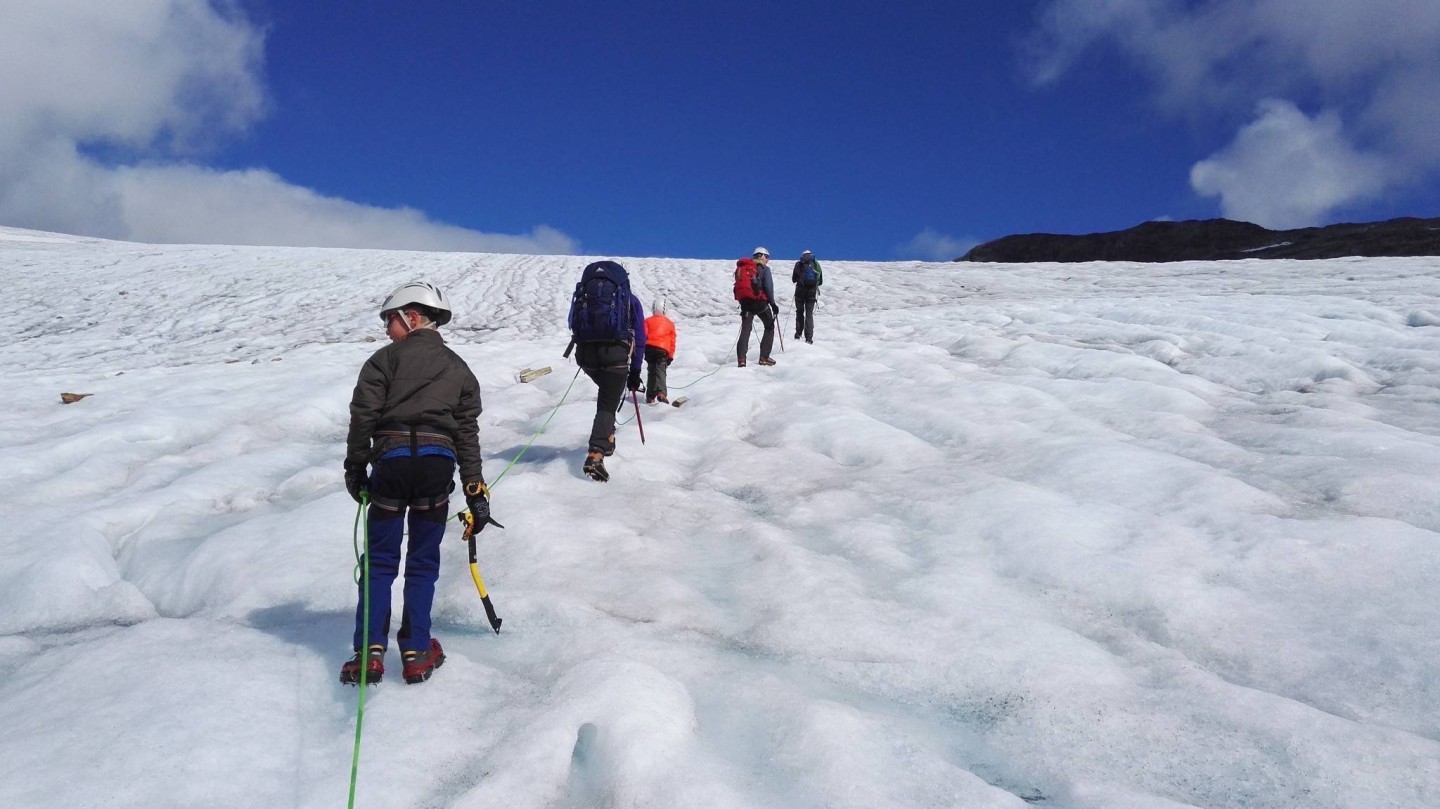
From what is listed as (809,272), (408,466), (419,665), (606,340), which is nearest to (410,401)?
(408,466)

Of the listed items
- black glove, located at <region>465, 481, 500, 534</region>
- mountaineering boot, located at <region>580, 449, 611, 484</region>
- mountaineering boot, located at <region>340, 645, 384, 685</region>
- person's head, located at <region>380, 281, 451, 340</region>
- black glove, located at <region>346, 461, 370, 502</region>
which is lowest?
mountaineering boot, located at <region>340, 645, 384, 685</region>

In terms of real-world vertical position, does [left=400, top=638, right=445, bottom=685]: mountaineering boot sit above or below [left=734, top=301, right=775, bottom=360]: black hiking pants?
below

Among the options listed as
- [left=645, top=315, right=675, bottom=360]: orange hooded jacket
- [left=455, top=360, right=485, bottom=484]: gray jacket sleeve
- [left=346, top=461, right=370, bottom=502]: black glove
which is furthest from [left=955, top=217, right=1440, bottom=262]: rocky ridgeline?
[left=346, top=461, right=370, bottom=502]: black glove

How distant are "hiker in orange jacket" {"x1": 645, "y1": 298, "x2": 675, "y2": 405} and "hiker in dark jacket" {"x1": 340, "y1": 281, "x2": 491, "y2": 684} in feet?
19.7

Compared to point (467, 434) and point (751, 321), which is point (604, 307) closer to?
point (467, 434)

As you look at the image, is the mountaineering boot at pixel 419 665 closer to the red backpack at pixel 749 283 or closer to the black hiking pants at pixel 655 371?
the black hiking pants at pixel 655 371

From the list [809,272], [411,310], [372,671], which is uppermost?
[809,272]

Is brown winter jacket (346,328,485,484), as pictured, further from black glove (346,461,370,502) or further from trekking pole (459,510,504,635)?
trekking pole (459,510,504,635)

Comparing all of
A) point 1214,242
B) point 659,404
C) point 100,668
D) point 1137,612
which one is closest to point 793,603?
point 1137,612

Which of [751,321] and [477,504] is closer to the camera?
[477,504]

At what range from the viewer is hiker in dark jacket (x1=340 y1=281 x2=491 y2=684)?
12.0 ft

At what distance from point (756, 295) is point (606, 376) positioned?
5651 mm

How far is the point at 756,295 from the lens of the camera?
12.0 m

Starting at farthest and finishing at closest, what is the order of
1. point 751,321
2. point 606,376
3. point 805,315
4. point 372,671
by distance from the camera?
point 805,315 → point 751,321 → point 606,376 → point 372,671
